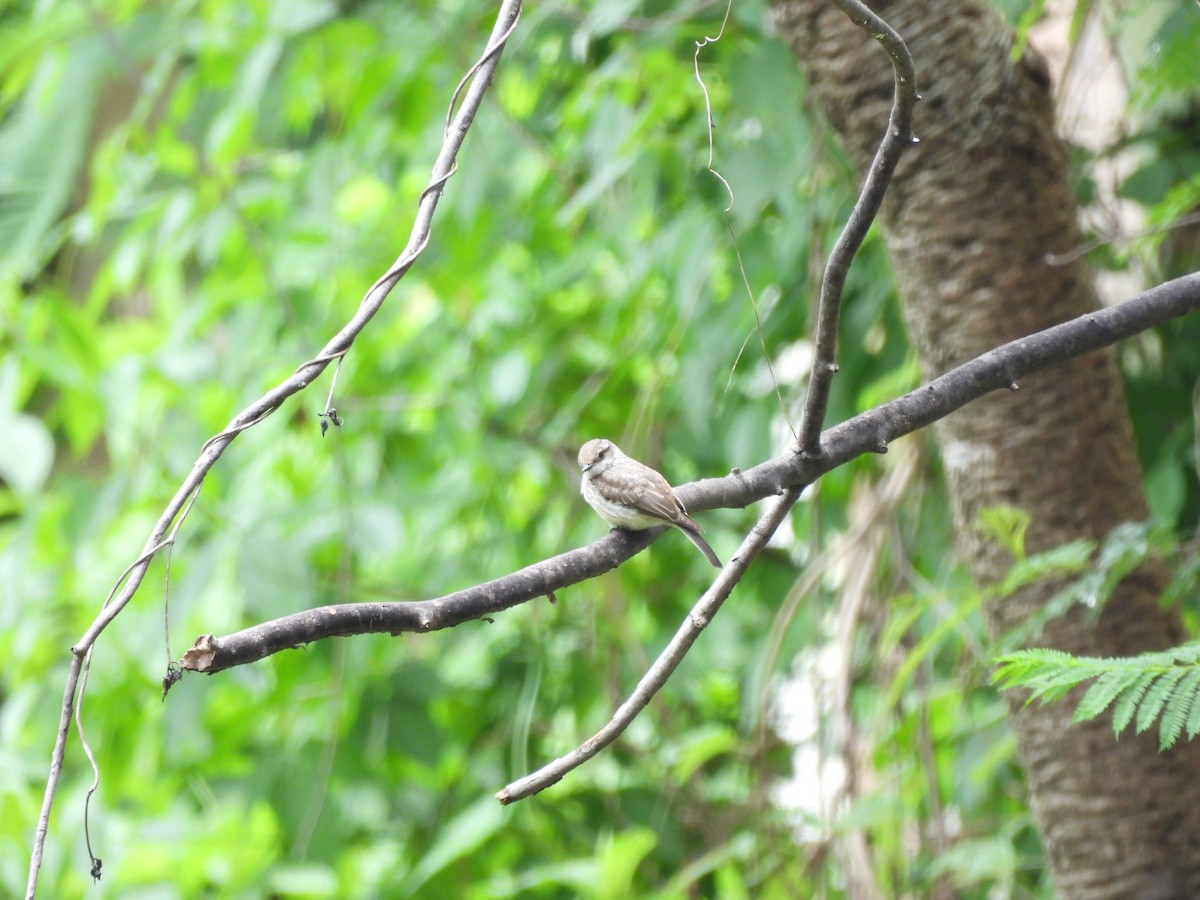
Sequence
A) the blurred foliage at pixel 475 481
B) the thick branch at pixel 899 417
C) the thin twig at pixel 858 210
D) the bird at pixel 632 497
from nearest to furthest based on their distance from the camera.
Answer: the thin twig at pixel 858 210, the thick branch at pixel 899 417, the bird at pixel 632 497, the blurred foliage at pixel 475 481

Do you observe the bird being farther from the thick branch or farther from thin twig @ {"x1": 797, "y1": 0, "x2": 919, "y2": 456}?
thin twig @ {"x1": 797, "y1": 0, "x2": 919, "y2": 456}

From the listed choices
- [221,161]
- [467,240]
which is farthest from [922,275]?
[221,161]

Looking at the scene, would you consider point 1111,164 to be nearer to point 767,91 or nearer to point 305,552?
point 767,91

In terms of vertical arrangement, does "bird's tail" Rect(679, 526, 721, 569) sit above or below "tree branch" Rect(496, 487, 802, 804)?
above

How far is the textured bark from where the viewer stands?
240cm

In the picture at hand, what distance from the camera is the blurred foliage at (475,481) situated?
3.50 metres

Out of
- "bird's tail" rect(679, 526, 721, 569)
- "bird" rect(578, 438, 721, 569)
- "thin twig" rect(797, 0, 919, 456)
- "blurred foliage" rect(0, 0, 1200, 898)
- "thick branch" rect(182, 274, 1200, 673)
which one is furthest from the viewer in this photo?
"blurred foliage" rect(0, 0, 1200, 898)

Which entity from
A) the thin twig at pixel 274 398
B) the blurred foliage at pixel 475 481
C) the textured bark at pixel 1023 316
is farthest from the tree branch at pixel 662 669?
the blurred foliage at pixel 475 481

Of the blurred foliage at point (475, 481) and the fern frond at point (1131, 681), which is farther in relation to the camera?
the blurred foliage at point (475, 481)

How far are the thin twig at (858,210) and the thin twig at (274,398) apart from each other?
50 centimetres

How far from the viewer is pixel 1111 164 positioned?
360 cm

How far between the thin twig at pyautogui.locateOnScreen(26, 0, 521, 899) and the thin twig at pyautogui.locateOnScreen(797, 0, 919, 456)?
50 centimetres

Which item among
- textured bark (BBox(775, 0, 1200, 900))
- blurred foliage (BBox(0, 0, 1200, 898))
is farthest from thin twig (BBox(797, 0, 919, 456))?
blurred foliage (BBox(0, 0, 1200, 898))

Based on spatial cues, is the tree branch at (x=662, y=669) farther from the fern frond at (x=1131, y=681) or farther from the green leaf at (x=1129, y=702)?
the green leaf at (x=1129, y=702)
